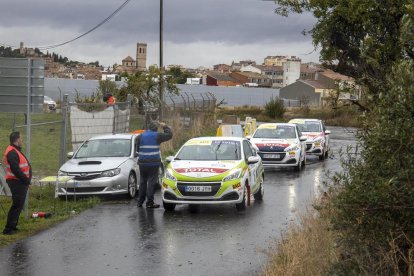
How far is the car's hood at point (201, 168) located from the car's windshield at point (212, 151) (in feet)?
1.36

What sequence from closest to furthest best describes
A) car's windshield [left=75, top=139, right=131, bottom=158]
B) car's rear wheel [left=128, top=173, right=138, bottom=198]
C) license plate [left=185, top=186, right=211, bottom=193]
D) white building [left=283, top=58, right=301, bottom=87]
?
license plate [left=185, top=186, right=211, bottom=193] < car's rear wheel [left=128, top=173, right=138, bottom=198] < car's windshield [left=75, top=139, right=131, bottom=158] < white building [left=283, top=58, right=301, bottom=87]

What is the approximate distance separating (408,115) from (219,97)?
71.9 meters

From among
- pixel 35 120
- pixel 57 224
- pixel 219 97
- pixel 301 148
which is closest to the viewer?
pixel 57 224

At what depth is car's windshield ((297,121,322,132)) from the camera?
2964 cm

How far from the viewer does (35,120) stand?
140 ft

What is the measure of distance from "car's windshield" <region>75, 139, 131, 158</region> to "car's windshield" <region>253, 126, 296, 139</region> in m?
8.26

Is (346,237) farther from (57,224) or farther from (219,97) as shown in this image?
(219,97)

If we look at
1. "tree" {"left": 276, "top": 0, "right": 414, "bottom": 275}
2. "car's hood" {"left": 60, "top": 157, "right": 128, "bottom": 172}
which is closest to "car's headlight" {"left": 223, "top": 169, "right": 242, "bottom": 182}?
"car's hood" {"left": 60, "top": 157, "right": 128, "bottom": 172}

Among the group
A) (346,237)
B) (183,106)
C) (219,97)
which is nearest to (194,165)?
(346,237)

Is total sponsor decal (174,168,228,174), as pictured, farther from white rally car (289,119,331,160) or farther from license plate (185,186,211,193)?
white rally car (289,119,331,160)

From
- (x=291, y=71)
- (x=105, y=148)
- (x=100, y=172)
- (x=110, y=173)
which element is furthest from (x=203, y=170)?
(x=291, y=71)

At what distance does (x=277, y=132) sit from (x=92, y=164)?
10.1m

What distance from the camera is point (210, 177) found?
14.2m

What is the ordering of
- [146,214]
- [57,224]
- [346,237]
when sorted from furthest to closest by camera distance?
1. [146,214]
2. [57,224]
3. [346,237]
